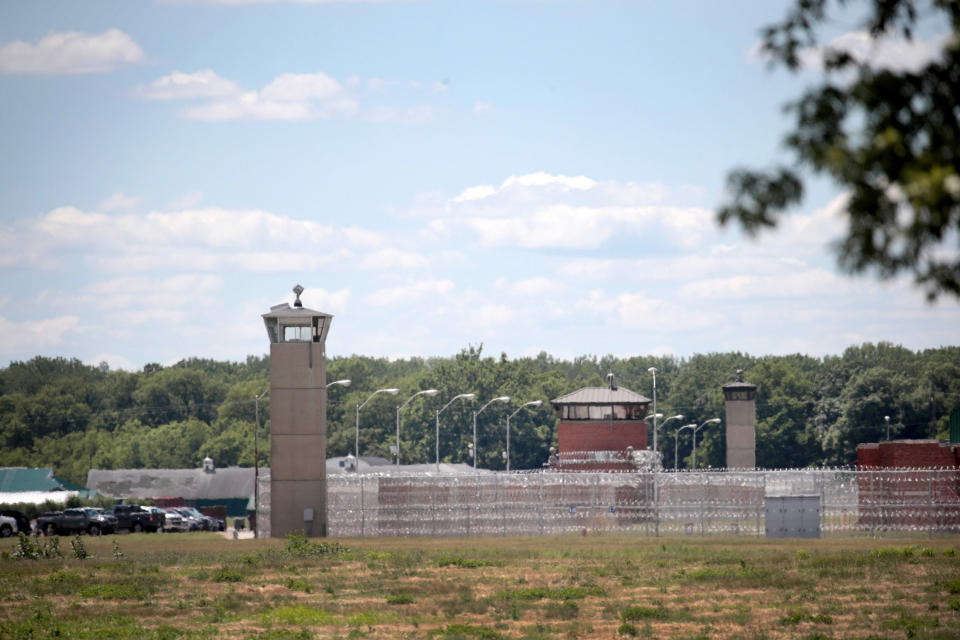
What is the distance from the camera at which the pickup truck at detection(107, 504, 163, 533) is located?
73.8 meters

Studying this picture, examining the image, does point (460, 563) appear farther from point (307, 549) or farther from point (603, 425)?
point (603, 425)

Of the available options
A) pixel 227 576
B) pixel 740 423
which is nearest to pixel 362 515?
pixel 227 576

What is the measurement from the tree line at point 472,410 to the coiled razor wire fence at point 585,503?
255 feet

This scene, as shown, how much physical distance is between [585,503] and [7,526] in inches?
1265

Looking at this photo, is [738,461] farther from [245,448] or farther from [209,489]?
[245,448]

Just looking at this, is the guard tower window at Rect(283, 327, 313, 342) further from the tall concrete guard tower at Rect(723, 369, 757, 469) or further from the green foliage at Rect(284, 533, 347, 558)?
the tall concrete guard tower at Rect(723, 369, 757, 469)

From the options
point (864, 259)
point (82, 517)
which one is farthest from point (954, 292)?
point (82, 517)

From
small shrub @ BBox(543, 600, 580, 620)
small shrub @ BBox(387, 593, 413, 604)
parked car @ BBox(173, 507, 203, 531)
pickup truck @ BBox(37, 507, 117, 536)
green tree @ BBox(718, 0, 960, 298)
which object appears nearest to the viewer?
green tree @ BBox(718, 0, 960, 298)

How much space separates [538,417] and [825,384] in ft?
114

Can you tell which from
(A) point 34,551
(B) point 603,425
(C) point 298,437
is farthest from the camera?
(B) point 603,425

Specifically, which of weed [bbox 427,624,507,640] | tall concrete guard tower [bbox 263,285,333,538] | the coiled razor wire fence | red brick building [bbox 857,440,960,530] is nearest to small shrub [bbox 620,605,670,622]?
weed [bbox 427,624,507,640]

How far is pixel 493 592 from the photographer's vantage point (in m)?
32.6

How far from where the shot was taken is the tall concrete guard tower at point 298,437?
55.2 meters

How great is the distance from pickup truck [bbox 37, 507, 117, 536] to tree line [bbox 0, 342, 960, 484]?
81784 millimetres
